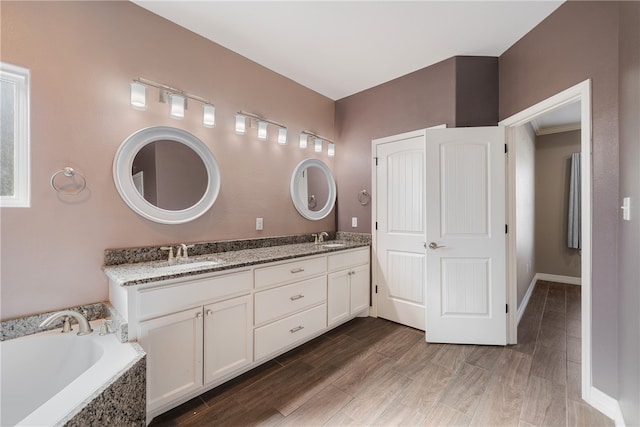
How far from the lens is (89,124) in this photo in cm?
167

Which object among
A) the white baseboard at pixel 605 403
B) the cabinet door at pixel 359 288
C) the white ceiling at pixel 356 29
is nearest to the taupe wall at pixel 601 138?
the white baseboard at pixel 605 403

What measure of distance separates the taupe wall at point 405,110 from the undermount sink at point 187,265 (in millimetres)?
1826

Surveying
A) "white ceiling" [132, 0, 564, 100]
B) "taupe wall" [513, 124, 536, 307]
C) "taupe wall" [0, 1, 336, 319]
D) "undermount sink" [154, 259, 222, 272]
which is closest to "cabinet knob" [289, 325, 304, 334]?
"undermount sink" [154, 259, 222, 272]

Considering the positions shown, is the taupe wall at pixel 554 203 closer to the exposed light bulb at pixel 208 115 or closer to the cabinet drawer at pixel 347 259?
the cabinet drawer at pixel 347 259

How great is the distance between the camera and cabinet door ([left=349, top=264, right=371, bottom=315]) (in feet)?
9.15

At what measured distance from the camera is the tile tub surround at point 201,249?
1.75 m

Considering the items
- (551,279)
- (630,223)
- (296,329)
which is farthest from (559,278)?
A: (296,329)

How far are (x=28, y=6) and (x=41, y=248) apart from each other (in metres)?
1.37

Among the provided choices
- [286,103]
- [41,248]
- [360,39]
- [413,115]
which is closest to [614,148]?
[413,115]

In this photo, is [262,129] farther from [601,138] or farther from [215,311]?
[601,138]

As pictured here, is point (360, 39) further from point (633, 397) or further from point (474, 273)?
point (633, 397)

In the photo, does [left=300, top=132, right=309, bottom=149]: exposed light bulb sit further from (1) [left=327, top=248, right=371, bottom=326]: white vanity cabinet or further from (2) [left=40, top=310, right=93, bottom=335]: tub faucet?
(2) [left=40, top=310, right=93, bottom=335]: tub faucet

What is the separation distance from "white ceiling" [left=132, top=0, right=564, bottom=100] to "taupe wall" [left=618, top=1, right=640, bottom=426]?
29.5 inches

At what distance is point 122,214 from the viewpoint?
1.79 m
